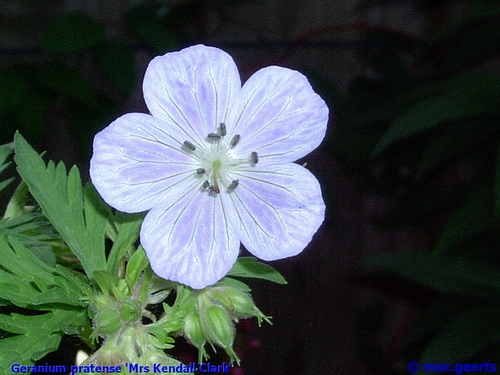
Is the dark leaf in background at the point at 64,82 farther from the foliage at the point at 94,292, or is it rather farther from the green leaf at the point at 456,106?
the foliage at the point at 94,292

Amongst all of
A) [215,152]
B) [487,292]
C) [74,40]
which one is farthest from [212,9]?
[215,152]

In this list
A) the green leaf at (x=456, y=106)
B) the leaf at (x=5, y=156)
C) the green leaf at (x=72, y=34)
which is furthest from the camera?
the green leaf at (x=72, y=34)

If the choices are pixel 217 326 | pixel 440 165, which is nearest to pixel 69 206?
pixel 217 326

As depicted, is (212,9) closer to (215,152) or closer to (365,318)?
(365,318)

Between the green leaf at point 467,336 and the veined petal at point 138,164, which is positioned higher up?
the green leaf at point 467,336

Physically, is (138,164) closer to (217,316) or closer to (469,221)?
(217,316)

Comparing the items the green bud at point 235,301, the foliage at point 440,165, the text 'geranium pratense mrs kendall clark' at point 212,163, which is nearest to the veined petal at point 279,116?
the text 'geranium pratense mrs kendall clark' at point 212,163

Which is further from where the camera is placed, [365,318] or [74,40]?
[365,318]

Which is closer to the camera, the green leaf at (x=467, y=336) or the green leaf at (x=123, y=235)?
the green leaf at (x=123, y=235)
